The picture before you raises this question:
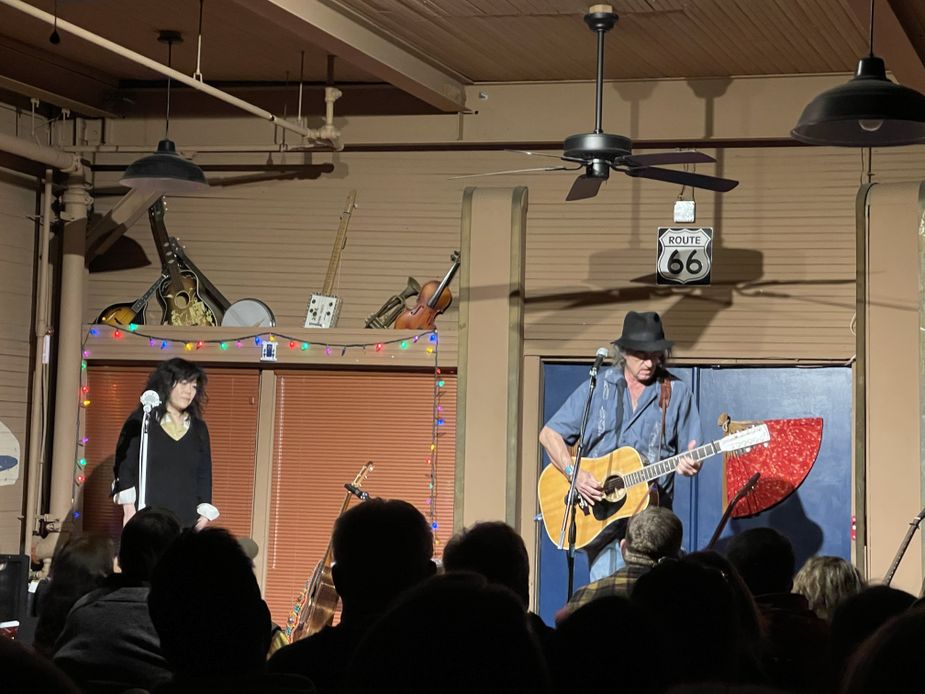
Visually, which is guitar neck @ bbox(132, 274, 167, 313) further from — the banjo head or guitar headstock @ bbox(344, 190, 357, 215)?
guitar headstock @ bbox(344, 190, 357, 215)

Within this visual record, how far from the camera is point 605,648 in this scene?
1.55 m

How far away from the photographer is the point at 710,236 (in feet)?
29.4

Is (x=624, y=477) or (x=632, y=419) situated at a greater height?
(x=632, y=419)

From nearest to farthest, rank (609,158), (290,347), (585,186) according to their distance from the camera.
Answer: (609,158) → (585,186) → (290,347)

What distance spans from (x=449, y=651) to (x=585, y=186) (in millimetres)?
6560

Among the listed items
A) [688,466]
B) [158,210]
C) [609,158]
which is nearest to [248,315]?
[158,210]

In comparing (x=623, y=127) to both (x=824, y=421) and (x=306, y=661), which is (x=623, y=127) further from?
(x=306, y=661)

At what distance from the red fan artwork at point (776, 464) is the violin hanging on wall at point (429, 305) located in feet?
7.29

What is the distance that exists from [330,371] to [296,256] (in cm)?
91

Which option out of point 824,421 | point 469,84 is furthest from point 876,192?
point 469,84

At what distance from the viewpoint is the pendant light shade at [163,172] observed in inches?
305

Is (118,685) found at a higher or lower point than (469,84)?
lower

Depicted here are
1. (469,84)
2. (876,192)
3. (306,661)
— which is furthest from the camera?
(469,84)

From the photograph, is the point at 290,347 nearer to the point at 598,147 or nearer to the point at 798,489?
the point at 598,147
